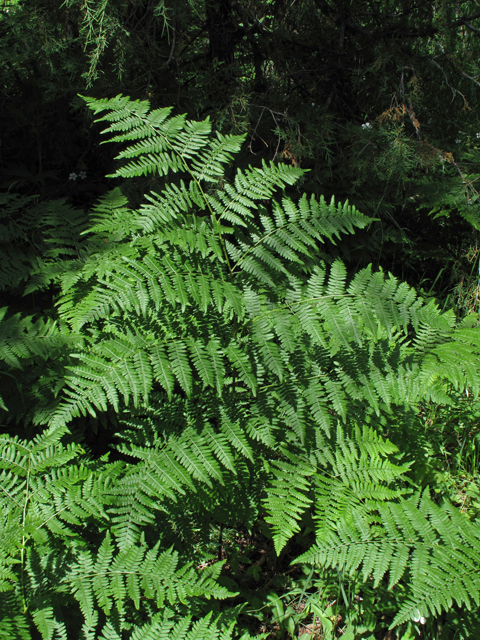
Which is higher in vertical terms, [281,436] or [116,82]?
[116,82]

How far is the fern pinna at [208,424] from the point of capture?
62.9 inches

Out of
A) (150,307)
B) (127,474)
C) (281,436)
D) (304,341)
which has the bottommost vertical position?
(281,436)

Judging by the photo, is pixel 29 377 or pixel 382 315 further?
pixel 29 377

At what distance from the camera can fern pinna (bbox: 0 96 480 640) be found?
5.24 feet

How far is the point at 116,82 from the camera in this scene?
326 centimetres

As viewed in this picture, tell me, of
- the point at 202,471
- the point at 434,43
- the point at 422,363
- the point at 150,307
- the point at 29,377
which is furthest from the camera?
the point at 434,43

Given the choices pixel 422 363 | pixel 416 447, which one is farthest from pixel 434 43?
pixel 416 447

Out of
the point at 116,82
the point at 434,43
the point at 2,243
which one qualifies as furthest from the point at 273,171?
the point at 434,43

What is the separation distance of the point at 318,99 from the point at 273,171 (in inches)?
84.3

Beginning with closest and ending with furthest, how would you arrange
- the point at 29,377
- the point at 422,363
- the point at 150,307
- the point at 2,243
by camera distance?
1. the point at 150,307
2. the point at 422,363
3. the point at 29,377
4. the point at 2,243

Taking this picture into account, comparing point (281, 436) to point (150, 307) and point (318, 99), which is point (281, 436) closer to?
point (150, 307)

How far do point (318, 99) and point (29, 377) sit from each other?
10.5ft

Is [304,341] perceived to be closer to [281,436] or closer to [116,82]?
[281,436]

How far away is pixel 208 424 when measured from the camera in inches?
73.2
